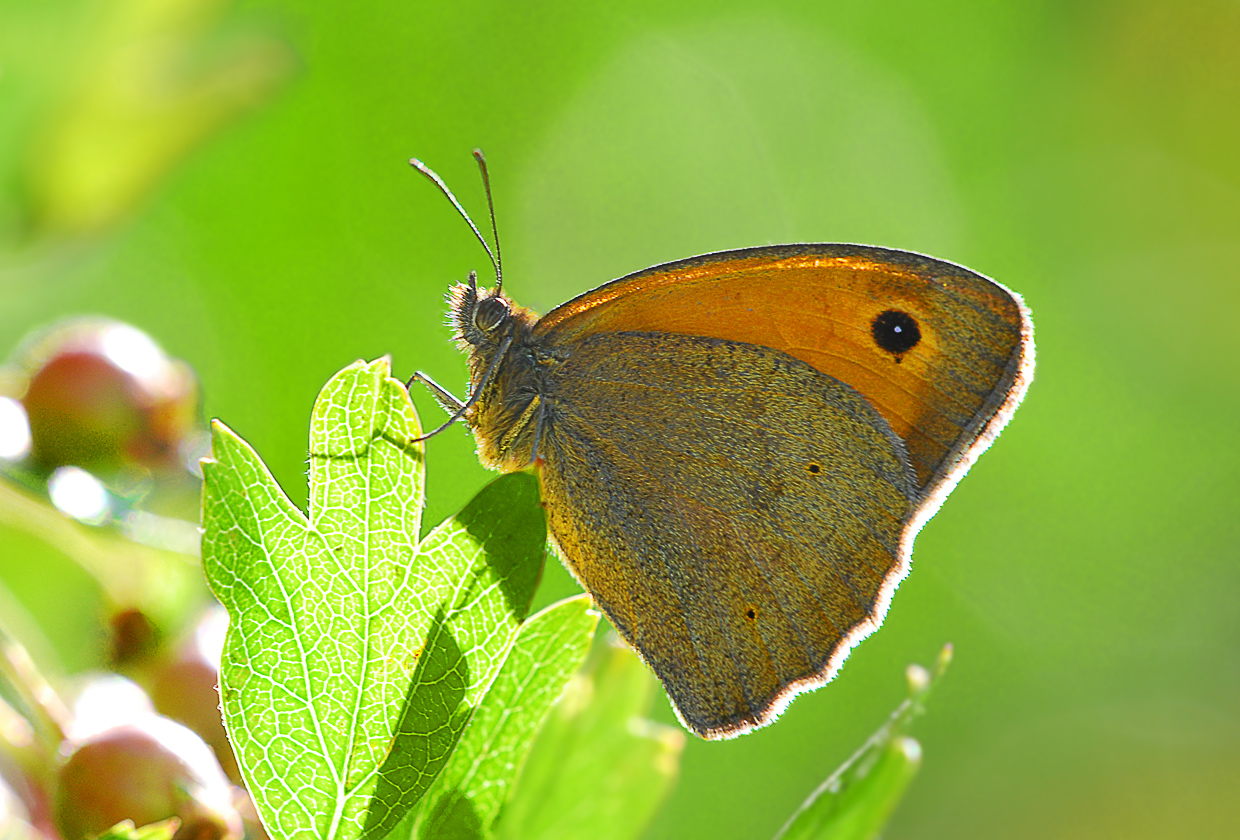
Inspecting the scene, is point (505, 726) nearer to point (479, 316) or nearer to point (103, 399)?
point (103, 399)

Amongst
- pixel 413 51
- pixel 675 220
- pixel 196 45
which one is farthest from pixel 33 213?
pixel 675 220

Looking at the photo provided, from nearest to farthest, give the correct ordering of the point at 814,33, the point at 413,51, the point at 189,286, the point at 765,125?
the point at 189,286 < the point at 413,51 < the point at 814,33 < the point at 765,125

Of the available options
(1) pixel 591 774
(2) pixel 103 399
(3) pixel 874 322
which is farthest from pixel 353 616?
(3) pixel 874 322

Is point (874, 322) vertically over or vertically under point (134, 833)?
over

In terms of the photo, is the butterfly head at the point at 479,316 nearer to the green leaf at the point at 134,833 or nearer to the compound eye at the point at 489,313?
the compound eye at the point at 489,313

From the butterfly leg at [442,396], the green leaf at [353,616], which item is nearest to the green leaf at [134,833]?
the green leaf at [353,616]

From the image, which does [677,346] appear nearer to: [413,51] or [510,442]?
[510,442]
